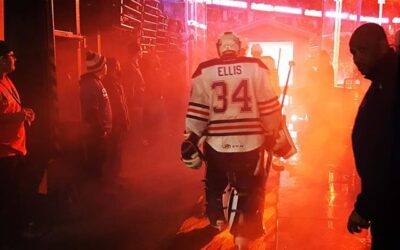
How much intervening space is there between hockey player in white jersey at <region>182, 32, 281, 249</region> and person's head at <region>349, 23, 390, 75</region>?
1.34 metres

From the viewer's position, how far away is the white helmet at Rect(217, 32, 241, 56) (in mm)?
4520

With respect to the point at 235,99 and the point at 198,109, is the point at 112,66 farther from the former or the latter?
the point at 235,99

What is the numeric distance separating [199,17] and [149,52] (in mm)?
9084


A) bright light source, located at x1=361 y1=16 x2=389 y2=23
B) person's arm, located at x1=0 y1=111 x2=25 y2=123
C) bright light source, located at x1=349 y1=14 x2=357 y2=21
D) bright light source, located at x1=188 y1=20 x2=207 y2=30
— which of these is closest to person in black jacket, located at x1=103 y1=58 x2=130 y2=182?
person's arm, located at x1=0 y1=111 x2=25 y2=123

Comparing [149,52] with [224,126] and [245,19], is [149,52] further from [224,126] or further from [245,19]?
[245,19]

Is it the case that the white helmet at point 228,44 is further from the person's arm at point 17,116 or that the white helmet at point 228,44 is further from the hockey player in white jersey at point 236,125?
the person's arm at point 17,116

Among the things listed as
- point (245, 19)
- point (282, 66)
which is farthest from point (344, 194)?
point (245, 19)

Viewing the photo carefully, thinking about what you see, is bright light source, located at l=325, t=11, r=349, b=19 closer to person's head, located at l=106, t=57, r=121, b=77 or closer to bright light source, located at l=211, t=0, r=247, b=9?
person's head, located at l=106, t=57, r=121, b=77

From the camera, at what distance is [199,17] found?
20031 mm

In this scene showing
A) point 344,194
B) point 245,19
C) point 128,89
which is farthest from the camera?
point 245,19

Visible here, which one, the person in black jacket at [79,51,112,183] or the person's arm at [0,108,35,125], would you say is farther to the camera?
the person in black jacket at [79,51,112,183]

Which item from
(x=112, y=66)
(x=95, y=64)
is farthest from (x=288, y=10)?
(x=95, y=64)

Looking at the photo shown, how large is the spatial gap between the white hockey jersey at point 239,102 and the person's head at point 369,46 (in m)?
1.34

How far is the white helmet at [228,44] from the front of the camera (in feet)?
14.8
